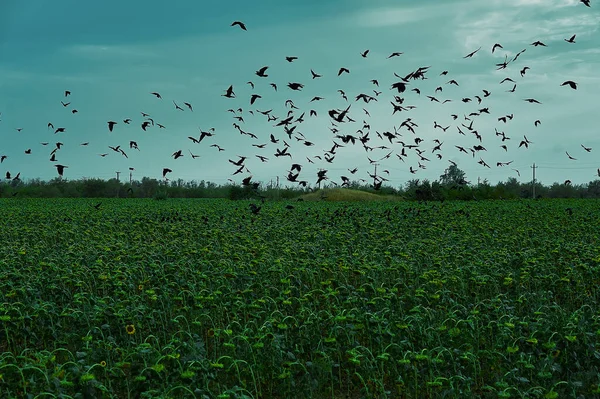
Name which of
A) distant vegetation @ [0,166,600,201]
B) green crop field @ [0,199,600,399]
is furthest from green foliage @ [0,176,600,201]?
green crop field @ [0,199,600,399]

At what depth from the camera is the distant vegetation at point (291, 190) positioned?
41438mm

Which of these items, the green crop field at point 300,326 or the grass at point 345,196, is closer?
the green crop field at point 300,326

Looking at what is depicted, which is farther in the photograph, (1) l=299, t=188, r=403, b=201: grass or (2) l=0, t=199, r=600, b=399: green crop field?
(1) l=299, t=188, r=403, b=201: grass

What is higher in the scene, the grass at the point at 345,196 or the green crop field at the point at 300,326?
the grass at the point at 345,196

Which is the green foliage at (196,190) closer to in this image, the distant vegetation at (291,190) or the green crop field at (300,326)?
the distant vegetation at (291,190)

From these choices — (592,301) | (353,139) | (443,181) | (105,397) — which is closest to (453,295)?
(592,301)

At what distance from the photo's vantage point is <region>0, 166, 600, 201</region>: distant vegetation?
136ft

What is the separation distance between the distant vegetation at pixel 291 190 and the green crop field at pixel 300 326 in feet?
94.4

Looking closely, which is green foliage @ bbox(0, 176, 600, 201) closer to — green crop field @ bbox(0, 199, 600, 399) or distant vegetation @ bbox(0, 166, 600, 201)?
distant vegetation @ bbox(0, 166, 600, 201)

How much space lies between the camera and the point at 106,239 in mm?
14219

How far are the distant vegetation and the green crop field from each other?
1133 inches

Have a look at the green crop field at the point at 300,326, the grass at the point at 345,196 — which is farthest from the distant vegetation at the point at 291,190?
the green crop field at the point at 300,326

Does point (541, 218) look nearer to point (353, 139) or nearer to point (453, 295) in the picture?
point (353, 139)

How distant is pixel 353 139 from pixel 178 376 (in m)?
7.95
